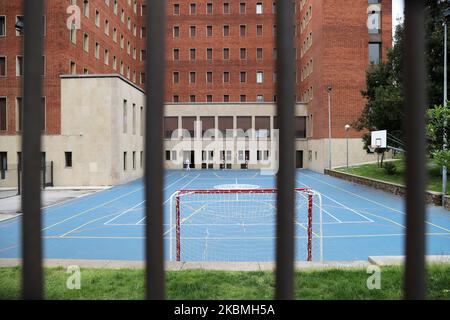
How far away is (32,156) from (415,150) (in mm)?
1188

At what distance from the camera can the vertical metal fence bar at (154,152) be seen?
1221 mm

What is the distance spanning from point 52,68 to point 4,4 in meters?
6.24

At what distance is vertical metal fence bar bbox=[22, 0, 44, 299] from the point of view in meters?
1.24

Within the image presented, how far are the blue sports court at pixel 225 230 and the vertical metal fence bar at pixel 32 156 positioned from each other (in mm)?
6433

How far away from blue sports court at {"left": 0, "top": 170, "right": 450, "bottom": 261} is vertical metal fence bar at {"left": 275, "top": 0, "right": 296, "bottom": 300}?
601 cm

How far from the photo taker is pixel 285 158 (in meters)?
1.25

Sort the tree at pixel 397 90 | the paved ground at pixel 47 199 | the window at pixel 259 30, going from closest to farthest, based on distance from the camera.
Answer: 1. the paved ground at pixel 47 199
2. the tree at pixel 397 90
3. the window at pixel 259 30

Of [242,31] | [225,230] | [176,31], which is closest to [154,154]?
[225,230]

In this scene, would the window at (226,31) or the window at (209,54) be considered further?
the window at (209,54)

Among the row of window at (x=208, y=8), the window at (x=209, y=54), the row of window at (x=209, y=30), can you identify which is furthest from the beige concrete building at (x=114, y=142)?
the row of window at (x=208, y=8)

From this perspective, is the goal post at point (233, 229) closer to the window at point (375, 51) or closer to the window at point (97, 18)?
the window at point (97, 18)

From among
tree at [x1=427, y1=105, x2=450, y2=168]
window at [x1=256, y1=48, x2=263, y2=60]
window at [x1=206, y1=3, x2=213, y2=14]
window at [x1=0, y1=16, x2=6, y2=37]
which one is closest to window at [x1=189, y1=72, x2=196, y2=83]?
window at [x1=206, y1=3, x2=213, y2=14]

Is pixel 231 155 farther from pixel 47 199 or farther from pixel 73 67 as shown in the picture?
pixel 47 199
